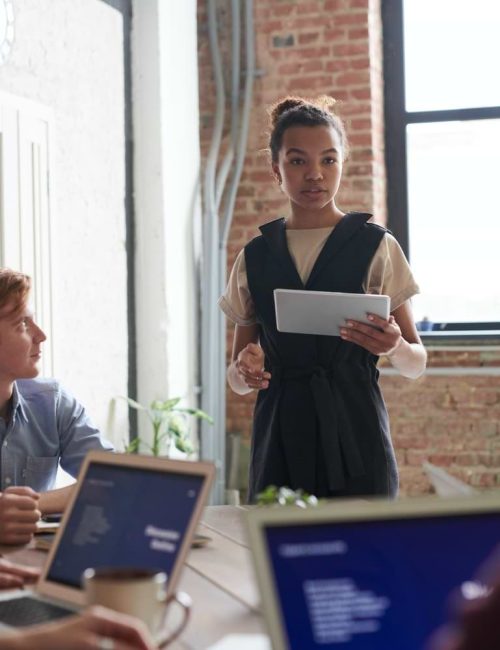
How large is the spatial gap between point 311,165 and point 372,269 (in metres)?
0.31

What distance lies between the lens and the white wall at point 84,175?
430cm

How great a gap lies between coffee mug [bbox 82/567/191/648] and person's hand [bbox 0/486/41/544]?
777 millimetres

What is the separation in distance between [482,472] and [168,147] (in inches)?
87.8

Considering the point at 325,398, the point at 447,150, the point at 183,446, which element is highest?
the point at 447,150

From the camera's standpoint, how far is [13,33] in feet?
13.3

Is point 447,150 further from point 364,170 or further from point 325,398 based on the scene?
point 325,398

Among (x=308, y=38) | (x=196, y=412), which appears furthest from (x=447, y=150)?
(x=196, y=412)

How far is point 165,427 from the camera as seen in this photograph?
5227mm

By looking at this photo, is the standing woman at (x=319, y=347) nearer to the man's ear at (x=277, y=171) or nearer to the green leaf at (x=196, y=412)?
the man's ear at (x=277, y=171)

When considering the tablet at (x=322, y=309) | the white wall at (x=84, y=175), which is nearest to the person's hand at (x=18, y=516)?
the tablet at (x=322, y=309)

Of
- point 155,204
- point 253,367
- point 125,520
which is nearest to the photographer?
point 125,520

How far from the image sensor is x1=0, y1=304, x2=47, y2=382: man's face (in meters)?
2.62

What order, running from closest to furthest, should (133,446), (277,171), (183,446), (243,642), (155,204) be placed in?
(243,642) < (277,171) < (133,446) < (183,446) < (155,204)

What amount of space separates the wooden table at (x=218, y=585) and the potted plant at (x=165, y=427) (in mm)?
2712
